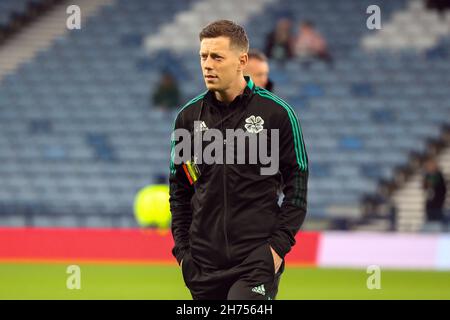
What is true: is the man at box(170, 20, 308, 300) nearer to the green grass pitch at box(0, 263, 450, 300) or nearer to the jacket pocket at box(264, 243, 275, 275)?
the jacket pocket at box(264, 243, 275, 275)

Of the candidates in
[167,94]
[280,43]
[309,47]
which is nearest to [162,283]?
[167,94]

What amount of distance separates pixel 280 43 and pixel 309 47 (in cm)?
72

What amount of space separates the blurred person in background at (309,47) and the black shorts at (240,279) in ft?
56.1

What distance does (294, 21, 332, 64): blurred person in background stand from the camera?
22.2 metres

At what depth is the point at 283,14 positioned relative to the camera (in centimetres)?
2302

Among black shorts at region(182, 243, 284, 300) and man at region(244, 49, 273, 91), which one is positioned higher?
man at region(244, 49, 273, 91)

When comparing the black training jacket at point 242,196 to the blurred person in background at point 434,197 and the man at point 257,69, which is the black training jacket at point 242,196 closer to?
the man at point 257,69

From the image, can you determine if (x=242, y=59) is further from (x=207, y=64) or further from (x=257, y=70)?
(x=257, y=70)

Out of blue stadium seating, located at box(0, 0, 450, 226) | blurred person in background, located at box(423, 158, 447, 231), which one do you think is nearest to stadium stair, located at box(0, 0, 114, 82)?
blue stadium seating, located at box(0, 0, 450, 226)

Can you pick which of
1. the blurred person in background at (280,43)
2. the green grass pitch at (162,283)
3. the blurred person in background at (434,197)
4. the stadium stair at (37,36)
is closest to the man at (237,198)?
the green grass pitch at (162,283)

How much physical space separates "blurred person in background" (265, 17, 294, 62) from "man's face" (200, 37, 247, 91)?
16524 millimetres

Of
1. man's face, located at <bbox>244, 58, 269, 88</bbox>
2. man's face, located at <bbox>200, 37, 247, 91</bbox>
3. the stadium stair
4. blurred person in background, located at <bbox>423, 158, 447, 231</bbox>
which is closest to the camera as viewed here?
man's face, located at <bbox>200, 37, 247, 91</bbox>

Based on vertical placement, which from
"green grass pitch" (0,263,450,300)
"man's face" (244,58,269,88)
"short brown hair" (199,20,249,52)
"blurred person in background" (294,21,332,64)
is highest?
"blurred person in background" (294,21,332,64)

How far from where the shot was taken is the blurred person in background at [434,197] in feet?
60.2
